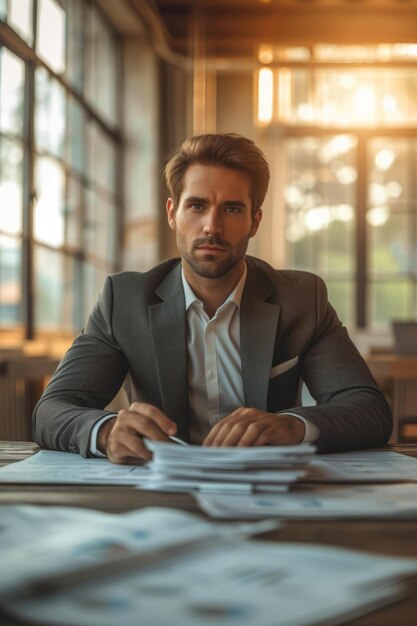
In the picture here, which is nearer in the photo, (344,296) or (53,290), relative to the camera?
(53,290)

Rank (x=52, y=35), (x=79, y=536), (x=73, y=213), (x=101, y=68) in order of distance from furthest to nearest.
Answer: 1. (x=101, y=68)
2. (x=73, y=213)
3. (x=52, y=35)
4. (x=79, y=536)

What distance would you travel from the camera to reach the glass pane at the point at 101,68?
7.31 metres

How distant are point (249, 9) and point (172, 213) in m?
6.61

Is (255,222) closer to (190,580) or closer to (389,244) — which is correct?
(190,580)

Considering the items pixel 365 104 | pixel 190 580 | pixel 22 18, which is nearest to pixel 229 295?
pixel 190 580

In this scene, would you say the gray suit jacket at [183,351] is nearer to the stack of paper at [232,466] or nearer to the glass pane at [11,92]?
the stack of paper at [232,466]

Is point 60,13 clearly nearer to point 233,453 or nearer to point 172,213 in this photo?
point 172,213

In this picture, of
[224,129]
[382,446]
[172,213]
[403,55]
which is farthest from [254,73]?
[382,446]

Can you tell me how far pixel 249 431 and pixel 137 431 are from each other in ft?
0.62

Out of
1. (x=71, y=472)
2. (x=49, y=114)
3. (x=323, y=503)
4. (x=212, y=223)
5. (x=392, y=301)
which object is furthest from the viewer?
(x=392, y=301)

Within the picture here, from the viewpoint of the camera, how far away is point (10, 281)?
5250mm

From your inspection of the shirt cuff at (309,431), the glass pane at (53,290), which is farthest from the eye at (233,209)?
the glass pane at (53,290)

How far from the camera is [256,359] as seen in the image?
198 centimetres

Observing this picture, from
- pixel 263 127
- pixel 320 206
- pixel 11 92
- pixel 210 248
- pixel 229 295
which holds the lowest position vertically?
pixel 229 295
